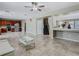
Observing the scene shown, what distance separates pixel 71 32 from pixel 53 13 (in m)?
2.25

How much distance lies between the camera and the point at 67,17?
8.25 m

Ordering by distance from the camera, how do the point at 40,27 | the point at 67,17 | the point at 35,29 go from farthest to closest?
the point at 40,27 < the point at 35,29 < the point at 67,17

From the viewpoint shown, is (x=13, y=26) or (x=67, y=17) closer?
(x=67, y=17)

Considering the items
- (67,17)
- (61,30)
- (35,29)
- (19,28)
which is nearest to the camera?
(61,30)

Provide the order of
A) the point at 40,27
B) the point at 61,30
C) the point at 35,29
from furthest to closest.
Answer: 1. the point at 40,27
2. the point at 35,29
3. the point at 61,30

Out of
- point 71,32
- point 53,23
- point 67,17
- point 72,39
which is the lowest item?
point 72,39

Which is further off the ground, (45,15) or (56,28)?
(45,15)

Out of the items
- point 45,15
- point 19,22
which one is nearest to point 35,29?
point 45,15

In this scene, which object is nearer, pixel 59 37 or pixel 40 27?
pixel 59 37

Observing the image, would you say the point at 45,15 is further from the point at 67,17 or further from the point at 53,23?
the point at 67,17

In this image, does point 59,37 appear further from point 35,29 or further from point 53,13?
point 35,29

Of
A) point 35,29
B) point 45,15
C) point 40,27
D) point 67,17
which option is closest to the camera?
point 67,17

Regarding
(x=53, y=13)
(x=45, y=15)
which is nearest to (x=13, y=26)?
(x=45, y=15)

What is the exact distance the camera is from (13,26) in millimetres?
15227
